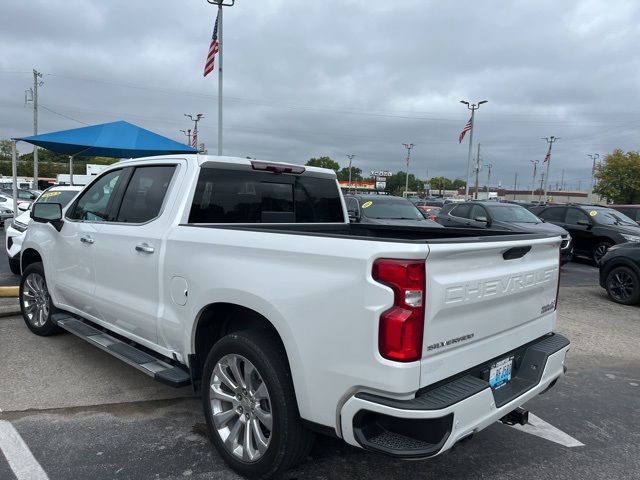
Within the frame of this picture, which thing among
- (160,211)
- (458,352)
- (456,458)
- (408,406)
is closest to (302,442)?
(408,406)

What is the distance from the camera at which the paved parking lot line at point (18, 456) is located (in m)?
2.92

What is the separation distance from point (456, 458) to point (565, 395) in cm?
172

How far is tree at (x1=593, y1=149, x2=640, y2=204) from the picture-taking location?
158 ft

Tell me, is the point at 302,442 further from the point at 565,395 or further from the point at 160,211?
the point at 565,395

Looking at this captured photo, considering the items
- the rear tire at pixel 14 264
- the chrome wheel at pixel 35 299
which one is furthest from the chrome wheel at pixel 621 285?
the rear tire at pixel 14 264

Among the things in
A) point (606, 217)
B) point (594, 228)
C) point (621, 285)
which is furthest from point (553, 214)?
point (621, 285)

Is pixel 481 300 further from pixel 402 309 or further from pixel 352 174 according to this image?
pixel 352 174

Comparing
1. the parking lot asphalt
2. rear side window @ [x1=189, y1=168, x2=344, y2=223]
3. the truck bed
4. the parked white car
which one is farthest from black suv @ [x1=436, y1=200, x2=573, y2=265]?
the parked white car

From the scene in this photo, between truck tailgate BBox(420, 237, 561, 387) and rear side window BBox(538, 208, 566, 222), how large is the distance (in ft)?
38.7

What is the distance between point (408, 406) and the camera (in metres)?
2.20

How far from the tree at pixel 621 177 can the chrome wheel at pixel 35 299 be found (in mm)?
54009

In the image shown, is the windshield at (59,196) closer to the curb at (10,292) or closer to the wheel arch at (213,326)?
the curb at (10,292)

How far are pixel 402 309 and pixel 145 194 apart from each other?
8.14 ft

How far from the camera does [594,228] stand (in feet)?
41.7
